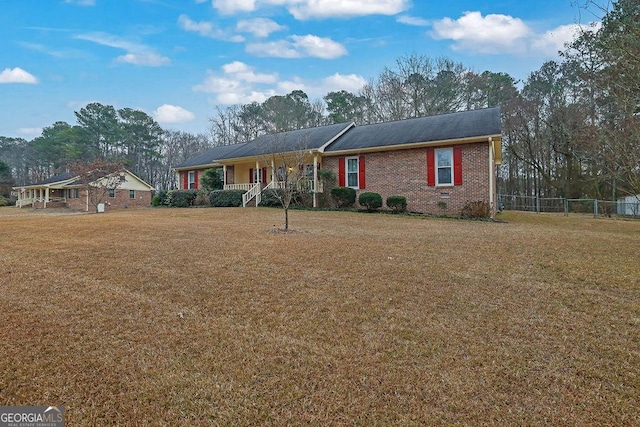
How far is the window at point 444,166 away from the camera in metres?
14.3

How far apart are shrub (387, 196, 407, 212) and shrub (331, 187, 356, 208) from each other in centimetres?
199

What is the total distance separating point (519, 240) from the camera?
25.0 ft

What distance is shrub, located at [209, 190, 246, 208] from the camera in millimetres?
18422

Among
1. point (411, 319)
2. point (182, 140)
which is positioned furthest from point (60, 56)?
point (182, 140)

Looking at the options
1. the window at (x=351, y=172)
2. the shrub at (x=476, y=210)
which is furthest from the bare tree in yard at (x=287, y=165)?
the shrub at (x=476, y=210)

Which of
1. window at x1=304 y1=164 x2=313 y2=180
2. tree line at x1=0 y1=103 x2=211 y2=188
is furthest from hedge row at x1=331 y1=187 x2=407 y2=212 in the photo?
tree line at x1=0 y1=103 x2=211 y2=188

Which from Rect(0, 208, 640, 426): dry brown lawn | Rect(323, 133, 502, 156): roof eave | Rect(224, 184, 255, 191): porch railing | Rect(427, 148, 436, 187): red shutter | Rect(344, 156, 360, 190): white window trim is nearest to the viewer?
Rect(0, 208, 640, 426): dry brown lawn

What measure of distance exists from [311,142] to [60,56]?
12.0 metres

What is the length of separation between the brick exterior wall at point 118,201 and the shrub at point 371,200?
24.1m

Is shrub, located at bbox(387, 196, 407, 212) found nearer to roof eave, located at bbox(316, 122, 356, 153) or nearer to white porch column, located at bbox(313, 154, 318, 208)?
white porch column, located at bbox(313, 154, 318, 208)

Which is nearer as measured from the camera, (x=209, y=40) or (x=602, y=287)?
(x=602, y=287)

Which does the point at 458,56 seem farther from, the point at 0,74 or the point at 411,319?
the point at 0,74

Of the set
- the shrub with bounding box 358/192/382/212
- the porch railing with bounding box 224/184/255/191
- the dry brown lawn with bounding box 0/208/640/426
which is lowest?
the dry brown lawn with bounding box 0/208/640/426

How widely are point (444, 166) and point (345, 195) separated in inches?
192
